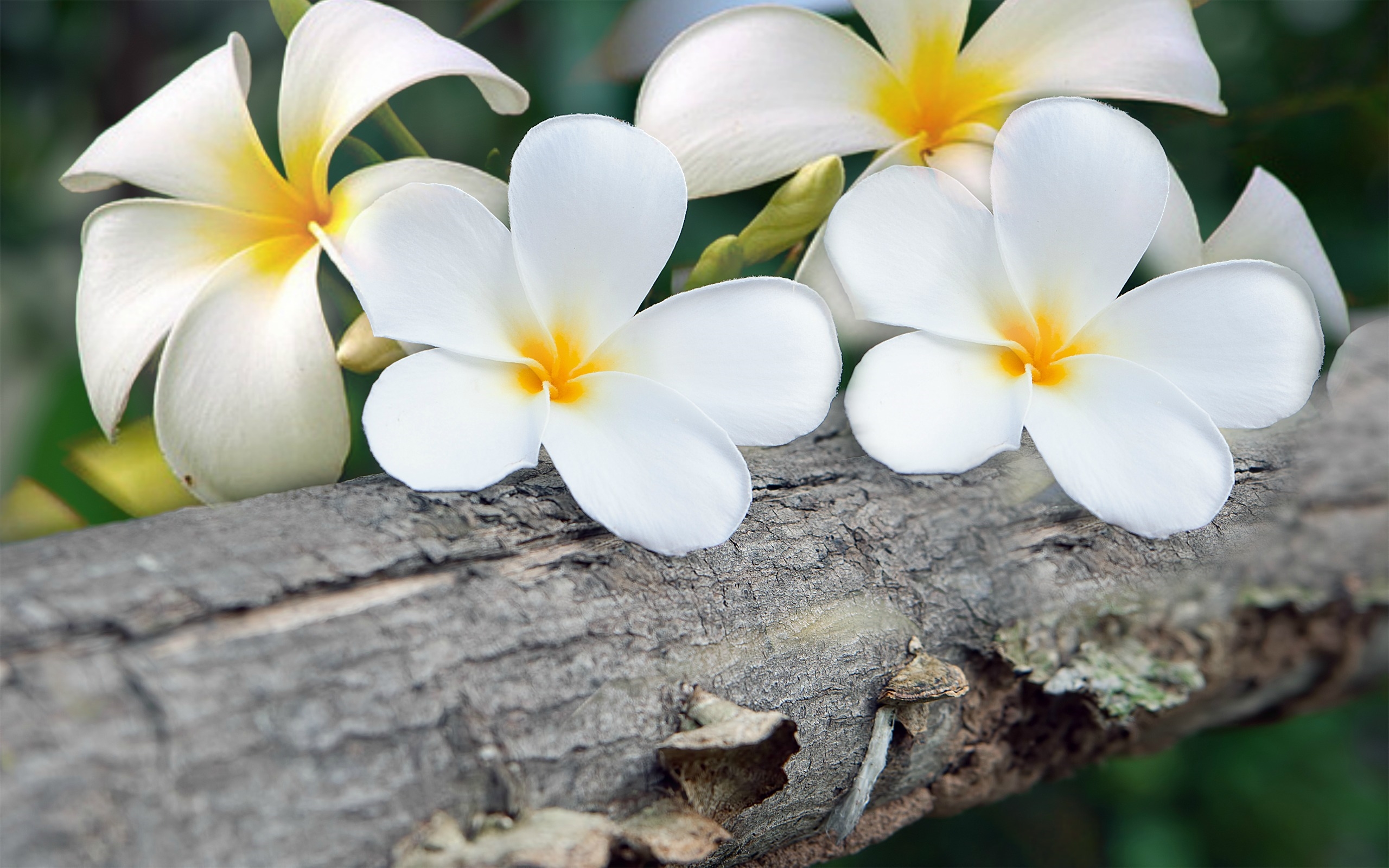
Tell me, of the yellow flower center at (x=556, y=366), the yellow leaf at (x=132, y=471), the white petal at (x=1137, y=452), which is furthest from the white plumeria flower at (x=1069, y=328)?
the yellow leaf at (x=132, y=471)

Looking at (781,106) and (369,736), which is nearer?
(369,736)

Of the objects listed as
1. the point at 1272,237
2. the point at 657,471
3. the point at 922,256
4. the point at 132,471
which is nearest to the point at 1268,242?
the point at 1272,237

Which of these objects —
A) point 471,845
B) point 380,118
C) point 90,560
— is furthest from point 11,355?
point 471,845

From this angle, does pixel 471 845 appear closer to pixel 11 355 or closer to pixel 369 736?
pixel 369 736

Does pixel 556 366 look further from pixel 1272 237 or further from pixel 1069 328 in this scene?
pixel 1272 237

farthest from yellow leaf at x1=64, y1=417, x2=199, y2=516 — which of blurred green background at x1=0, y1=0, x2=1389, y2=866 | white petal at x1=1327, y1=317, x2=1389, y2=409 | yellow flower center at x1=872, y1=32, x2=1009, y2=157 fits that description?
white petal at x1=1327, y1=317, x2=1389, y2=409

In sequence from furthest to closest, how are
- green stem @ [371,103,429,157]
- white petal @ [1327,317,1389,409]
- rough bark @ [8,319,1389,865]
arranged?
white petal @ [1327,317,1389,409] < green stem @ [371,103,429,157] < rough bark @ [8,319,1389,865]

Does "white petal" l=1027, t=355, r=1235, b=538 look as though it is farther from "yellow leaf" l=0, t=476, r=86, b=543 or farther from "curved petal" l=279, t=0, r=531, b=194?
"yellow leaf" l=0, t=476, r=86, b=543
